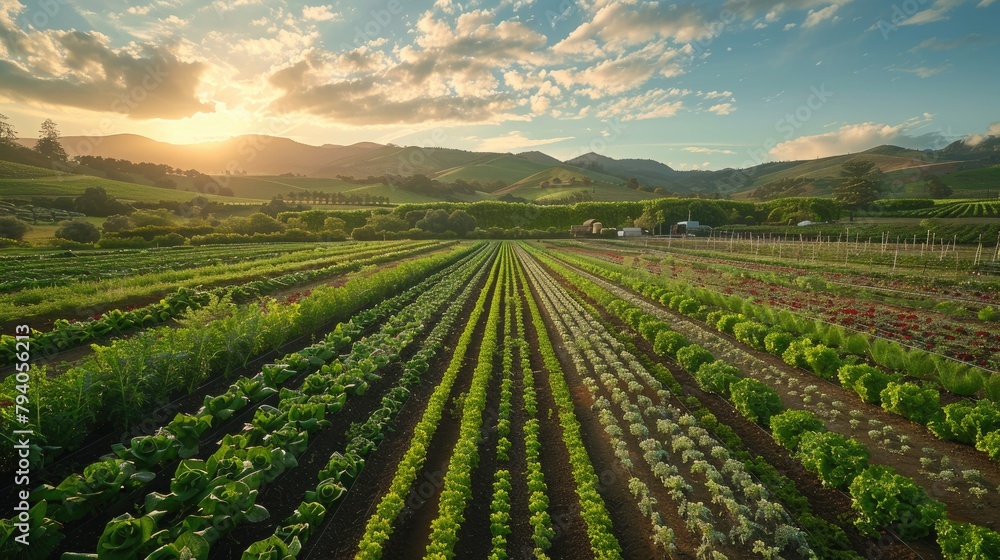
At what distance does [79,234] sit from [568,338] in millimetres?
57286

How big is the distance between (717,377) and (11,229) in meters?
64.1

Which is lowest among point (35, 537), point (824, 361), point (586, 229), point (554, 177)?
point (35, 537)

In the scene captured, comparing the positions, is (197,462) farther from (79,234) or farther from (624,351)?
(79,234)

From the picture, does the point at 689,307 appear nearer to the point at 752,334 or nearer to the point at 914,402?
the point at 752,334

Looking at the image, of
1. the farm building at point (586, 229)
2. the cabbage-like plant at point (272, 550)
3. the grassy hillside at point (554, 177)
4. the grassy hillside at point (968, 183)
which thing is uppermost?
the grassy hillside at point (554, 177)

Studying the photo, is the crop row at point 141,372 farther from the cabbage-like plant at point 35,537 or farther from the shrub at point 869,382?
the shrub at point 869,382

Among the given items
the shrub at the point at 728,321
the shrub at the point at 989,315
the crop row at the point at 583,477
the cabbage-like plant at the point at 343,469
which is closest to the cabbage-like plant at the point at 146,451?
the cabbage-like plant at the point at 343,469

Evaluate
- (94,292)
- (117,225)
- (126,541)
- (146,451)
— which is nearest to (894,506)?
(126,541)

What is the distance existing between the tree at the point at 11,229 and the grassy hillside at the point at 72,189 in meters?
32.3

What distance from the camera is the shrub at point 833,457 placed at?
22.3ft

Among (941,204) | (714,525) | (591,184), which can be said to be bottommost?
(714,525)

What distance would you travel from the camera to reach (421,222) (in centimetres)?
8475

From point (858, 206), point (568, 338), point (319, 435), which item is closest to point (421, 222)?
point (568, 338)

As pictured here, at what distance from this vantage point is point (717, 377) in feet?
34.5
